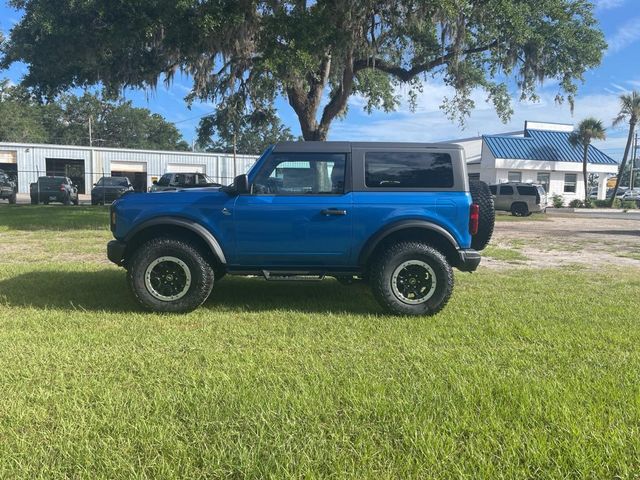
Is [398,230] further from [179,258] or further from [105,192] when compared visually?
[105,192]

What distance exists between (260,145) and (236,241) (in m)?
82.5

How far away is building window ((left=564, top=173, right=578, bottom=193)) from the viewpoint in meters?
41.6

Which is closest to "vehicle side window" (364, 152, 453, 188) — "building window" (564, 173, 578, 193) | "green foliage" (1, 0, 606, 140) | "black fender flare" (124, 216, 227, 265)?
"black fender flare" (124, 216, 227, 265)

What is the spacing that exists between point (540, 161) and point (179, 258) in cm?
3910

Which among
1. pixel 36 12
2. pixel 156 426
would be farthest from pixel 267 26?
pixel 156 426

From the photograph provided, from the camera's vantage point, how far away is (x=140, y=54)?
1552cm

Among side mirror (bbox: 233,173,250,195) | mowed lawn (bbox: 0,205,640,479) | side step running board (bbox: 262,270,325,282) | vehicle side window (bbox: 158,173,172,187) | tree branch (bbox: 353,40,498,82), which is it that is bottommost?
mowed lawn (bbox: 0,205,640,479)

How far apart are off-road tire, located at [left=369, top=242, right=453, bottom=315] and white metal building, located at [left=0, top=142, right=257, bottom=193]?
122 ft

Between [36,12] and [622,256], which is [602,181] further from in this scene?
[36,12]

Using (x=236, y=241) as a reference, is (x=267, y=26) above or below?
above

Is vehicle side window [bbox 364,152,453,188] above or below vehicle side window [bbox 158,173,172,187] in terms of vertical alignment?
below

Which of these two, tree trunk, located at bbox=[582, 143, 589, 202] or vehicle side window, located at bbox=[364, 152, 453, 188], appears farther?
tree trunk, located at bbox=[582, 143, 589, 202]

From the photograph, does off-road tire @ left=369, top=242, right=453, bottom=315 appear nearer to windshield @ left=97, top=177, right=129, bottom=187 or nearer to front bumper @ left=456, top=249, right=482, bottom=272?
front bumper @ left=456, top=249, right=482, bottom=272

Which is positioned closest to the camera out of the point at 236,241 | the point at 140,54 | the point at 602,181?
the point at 236,241
